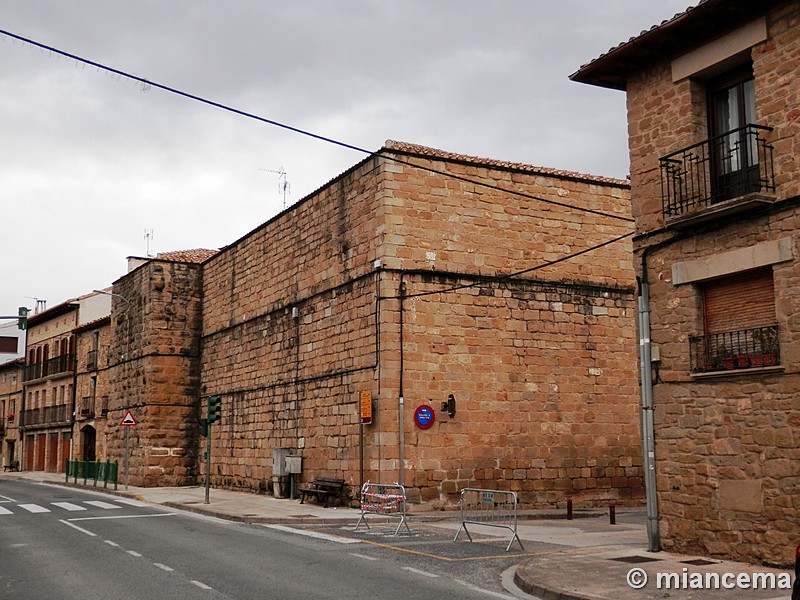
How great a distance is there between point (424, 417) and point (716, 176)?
28.8 ft

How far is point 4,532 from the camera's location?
601 inches

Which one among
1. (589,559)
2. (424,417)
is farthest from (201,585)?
(424,417)

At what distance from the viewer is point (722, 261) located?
11297mm

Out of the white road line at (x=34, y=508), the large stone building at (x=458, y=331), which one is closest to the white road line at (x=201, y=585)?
the large stone building at (x=458, y=331)

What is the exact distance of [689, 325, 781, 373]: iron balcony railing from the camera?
10758mm

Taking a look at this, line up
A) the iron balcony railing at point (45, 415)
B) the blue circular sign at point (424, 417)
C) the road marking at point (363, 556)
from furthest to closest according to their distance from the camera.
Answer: the iron balcony railing at point (45, 415) → the blue circular sign at point (424, 417) → the road marking at point (363, 556)

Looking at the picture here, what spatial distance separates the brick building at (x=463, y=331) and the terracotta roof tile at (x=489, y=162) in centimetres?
6

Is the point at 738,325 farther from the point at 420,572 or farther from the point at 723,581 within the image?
the point at 420,572

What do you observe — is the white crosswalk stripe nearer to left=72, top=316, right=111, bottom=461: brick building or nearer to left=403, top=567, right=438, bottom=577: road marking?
left=403, top=567, right=438, bottom=577: road marking

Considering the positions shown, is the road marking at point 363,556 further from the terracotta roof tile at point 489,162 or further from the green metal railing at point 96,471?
the green metal railing at point 96,471

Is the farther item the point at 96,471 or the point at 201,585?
the point at 96,471

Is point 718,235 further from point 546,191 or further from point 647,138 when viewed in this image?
point 546,191

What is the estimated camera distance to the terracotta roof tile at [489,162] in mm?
19562

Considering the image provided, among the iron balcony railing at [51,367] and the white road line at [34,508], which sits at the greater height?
the iron balcony railing at [51,367]
